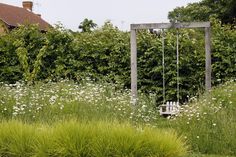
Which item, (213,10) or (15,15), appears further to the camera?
(15,15)

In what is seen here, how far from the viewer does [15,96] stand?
10.5m

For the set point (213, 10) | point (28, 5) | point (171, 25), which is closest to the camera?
point (171, 25)

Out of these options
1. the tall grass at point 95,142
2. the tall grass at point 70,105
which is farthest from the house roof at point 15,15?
the tall grass at point 95,142

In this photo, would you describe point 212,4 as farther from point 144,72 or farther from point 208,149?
point 208,149

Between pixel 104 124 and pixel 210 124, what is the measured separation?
2.48m

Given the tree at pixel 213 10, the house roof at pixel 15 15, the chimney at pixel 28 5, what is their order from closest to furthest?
the tree at pixel 213 10, the house roof at pixel 15 15, the chimney at pixel 28 5

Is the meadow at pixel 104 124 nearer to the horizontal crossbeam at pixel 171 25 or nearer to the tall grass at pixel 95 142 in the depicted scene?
the tall grass at pixel 95 142

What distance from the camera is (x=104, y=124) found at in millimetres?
6898

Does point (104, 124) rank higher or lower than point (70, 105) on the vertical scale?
lower

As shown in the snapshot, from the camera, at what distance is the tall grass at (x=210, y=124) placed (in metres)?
8.13

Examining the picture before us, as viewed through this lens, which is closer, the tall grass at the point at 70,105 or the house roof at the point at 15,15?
the tall grass at the point at 70,105

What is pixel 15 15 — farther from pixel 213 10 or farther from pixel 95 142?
pixel 95 142

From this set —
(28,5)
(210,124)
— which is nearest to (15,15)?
(28,5)

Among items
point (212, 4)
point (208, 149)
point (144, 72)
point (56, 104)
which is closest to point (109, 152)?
point (208, 149)
